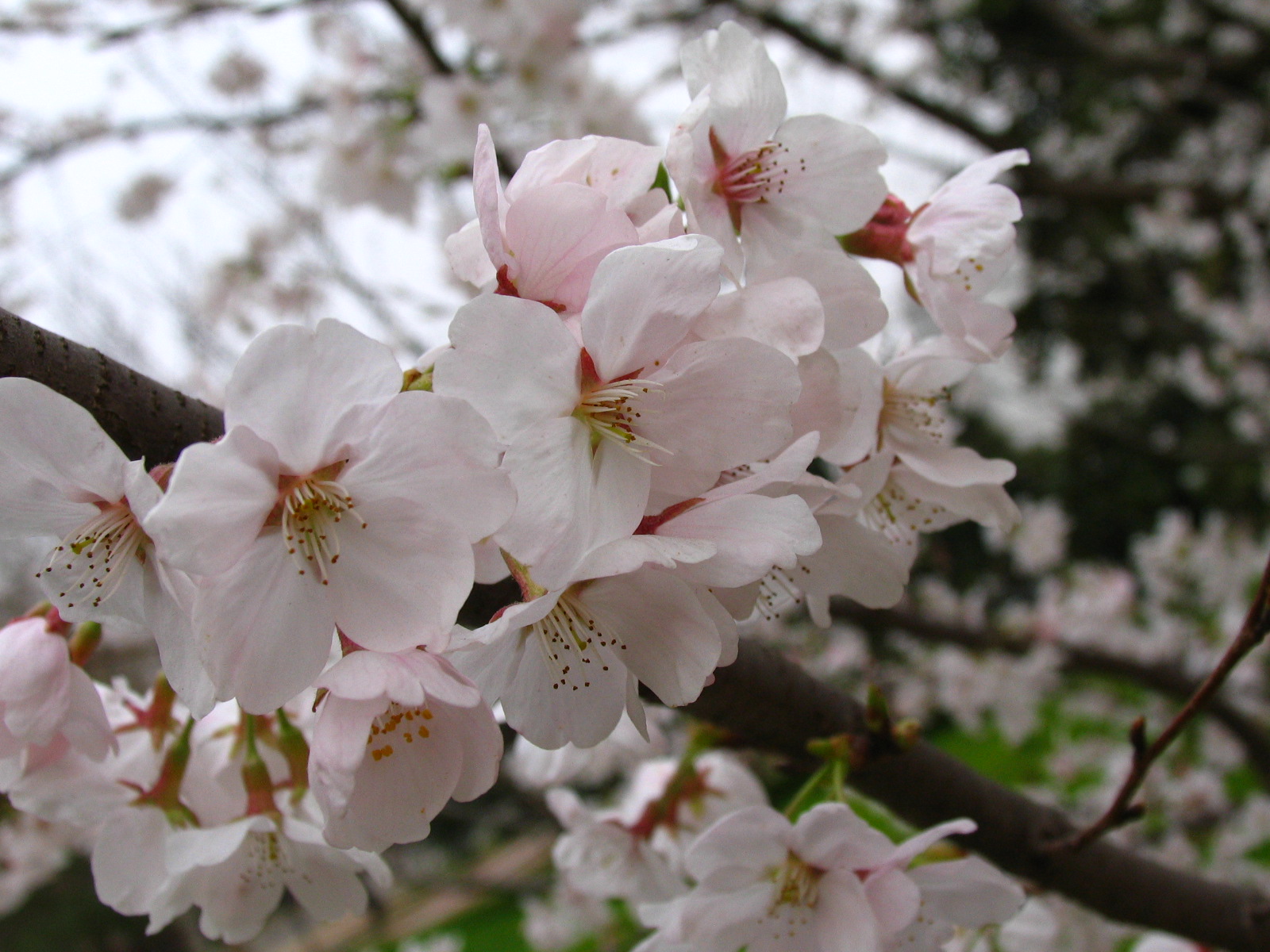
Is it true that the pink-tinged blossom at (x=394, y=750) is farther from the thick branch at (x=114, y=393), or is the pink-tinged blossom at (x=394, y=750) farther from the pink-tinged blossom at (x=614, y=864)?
the pink-tinged blossom at (x=614, y=864)

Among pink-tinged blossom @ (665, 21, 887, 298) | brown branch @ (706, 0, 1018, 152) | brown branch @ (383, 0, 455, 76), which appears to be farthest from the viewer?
brown branch @ (706, 0, 1018, 152)

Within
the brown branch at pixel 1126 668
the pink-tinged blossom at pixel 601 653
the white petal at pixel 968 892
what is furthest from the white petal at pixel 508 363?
the brown branch at pixel 1126 668

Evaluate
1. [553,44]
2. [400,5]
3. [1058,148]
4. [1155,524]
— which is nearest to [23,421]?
[400,5]

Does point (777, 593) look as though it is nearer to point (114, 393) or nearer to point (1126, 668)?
point (114, 393)

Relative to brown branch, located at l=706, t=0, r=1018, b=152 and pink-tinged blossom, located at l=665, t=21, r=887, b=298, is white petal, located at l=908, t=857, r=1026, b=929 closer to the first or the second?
pink-tinged blossom, located at l=665, t=21, r=887, b=298

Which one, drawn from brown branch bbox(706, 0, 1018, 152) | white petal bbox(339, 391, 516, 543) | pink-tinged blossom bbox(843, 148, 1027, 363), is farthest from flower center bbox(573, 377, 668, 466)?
brown branch bbox(706, 0, 1018, 152)

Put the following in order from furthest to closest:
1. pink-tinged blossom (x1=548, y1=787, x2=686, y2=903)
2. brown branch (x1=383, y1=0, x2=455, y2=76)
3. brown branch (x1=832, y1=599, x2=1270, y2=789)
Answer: brown branch (x1=832, y1=599, x2=1270, y2=789) < brown branch (x1=383, y1=0, x2=455, y2=76) < pink-tinged blossom (x1=548, y1=787, x2=686, y2=903)

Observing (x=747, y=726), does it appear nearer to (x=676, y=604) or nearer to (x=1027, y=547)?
(x=676, y=604)
